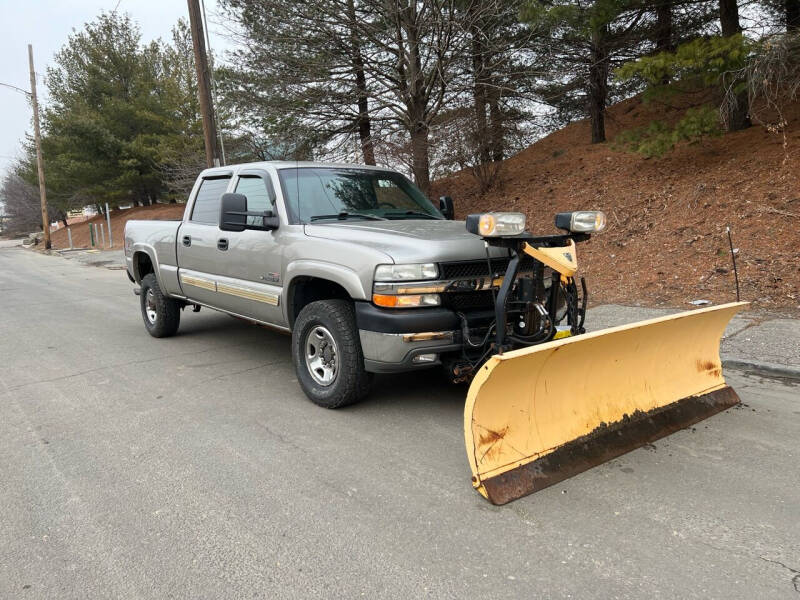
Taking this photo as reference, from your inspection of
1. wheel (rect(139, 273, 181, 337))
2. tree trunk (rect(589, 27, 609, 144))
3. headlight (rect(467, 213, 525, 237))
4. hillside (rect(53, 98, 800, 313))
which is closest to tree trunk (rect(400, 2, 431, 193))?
hillside (rect(53, 98, 800, 313))

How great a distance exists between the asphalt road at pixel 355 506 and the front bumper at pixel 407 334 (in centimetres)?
54

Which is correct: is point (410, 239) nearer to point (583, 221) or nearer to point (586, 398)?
point (583, 221)

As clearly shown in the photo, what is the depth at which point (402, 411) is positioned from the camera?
15.3ft

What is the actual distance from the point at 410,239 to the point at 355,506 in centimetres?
189

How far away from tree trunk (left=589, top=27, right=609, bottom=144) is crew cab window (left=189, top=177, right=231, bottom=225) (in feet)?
30.1

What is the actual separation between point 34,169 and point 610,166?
39.4m

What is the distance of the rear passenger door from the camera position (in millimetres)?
6055

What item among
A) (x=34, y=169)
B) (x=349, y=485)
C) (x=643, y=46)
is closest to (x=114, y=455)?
(x=349, y=485)

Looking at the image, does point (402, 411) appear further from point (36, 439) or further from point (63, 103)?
point (63, 103)

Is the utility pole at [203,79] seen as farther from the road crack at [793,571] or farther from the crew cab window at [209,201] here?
the road crack at [793,571]

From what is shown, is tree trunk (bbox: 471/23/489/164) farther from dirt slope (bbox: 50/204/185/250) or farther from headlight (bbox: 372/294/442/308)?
dirt slope (bbox: 50/204/185/250)

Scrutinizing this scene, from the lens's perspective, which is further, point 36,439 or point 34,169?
point 34,169

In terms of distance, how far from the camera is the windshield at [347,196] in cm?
521

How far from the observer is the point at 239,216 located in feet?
16.8
